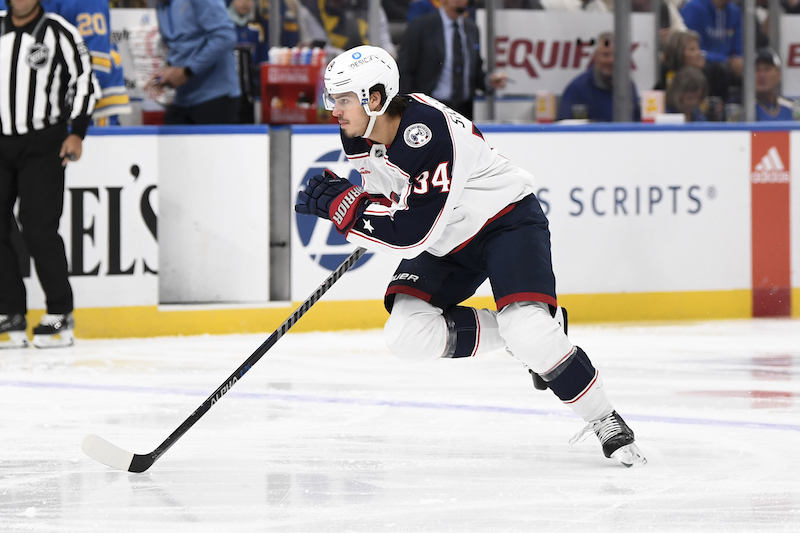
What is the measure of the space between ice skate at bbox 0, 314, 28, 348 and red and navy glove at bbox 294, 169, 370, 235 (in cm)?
251

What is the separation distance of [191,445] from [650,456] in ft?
3.98

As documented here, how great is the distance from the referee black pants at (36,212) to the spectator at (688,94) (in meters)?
3.48

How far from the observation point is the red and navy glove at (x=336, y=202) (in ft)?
9.86

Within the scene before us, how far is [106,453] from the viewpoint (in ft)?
9.89

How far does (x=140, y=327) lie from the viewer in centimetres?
554

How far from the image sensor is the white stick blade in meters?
2.99

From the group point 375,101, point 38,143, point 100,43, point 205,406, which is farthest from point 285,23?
point 205,406

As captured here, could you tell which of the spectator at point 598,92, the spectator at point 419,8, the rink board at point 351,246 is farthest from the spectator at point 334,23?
the spectator at point 598,92

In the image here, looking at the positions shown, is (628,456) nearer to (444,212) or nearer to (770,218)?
(444,212)

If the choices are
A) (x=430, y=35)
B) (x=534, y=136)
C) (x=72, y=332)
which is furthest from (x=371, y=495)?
(x=430, y=35)

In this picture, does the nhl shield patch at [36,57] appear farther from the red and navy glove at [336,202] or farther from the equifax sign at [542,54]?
the equifax sign at [542,54]

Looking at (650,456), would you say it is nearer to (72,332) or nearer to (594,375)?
(594,375)

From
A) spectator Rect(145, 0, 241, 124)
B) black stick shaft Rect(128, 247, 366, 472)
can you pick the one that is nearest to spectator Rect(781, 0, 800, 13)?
spectator Rect(145, 0, 241, 124)

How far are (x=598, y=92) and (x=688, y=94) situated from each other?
1.68 ft
